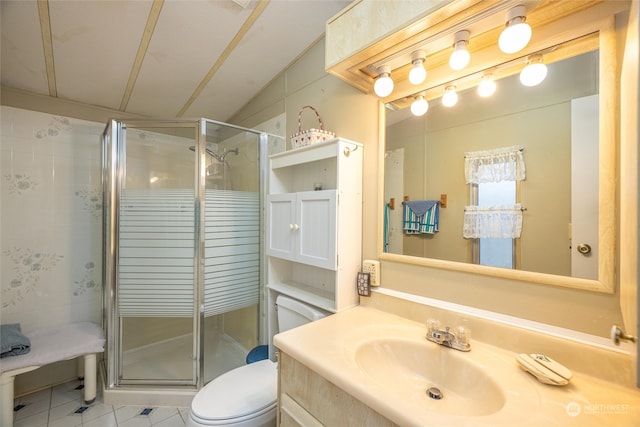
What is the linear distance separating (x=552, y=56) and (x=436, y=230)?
70 cm

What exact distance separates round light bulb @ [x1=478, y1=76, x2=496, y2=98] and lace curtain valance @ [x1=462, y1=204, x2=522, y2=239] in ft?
1.43

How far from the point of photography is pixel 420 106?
117cm

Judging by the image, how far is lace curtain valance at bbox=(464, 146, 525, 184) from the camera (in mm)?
934

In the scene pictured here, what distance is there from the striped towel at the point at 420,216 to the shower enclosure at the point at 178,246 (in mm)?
1252

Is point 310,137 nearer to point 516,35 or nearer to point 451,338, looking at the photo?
point 516,35

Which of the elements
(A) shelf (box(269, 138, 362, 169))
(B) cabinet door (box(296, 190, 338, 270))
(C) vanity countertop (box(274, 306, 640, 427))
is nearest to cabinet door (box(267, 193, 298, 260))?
(B) cabinet door (box(296, 190, 338, 270))

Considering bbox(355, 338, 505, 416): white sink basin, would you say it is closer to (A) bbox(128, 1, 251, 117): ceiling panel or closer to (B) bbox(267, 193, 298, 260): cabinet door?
(B) bbox(267, 193, 298, 260): cabinet door

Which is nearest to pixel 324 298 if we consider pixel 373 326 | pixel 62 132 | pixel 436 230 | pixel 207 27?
pixel 373 326

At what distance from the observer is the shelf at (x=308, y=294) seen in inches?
53.6

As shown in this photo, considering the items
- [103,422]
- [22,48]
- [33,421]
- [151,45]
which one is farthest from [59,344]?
[151,45]

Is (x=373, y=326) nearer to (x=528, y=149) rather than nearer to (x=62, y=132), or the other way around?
(x=528, y=149)

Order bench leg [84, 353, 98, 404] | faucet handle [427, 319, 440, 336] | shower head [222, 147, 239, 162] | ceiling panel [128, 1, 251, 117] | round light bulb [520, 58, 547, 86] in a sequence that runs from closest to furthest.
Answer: round light bulb [520, 58, 547, 86], faucet handle [427, 319, 440, 336], ceiling panel [128, 1, 251, 117], bench leg [84, 353, 98, 404], shower head [222, 147, 239, 162]

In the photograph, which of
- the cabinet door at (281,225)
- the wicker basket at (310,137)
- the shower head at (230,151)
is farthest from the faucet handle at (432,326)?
the shower head at (230,151)

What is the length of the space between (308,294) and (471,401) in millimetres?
889
